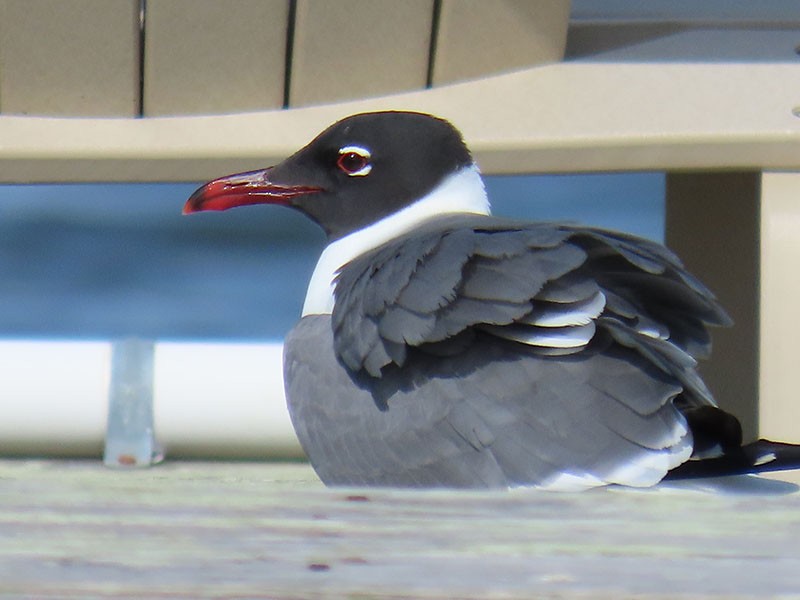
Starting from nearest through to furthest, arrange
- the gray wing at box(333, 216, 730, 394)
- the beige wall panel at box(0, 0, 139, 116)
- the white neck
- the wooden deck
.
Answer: the wooden deck → the gray wing at box(333, 216, 730, 394) → the white neck → the beige wall panel at box(0, 0, 139, 116)

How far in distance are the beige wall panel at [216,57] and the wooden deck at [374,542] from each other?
198 cm

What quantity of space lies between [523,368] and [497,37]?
1.33 m

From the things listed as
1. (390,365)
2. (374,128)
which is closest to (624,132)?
(374,128)

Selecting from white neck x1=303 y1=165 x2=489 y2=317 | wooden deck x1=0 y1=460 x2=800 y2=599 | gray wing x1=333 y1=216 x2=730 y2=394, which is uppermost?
white neck x1=303 y1=165 x2=489 y2=317

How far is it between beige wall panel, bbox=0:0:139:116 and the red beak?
408mm

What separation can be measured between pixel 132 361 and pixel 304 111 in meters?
0.65

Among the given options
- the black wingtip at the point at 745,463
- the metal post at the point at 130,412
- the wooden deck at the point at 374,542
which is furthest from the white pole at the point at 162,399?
the wooden deck at the point at 374,542

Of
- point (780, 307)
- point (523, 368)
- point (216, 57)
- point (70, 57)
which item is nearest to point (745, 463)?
point (523, 368)

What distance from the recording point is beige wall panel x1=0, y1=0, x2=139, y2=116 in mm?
3033

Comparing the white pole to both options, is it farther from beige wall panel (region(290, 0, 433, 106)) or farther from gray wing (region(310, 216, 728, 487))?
gray wing (region(310, 216, 728, 487))

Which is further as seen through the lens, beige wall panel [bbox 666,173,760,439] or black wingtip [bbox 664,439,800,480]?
beige wall panel [bbox 666,173,760,439]

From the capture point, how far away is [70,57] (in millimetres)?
3080

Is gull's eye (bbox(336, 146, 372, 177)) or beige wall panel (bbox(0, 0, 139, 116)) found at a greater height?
beige wall panel (bbox(0, 0, 139, 116))

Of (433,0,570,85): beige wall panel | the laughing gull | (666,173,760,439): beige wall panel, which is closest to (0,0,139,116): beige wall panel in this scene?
(433,0,570,85): beige wall panel
